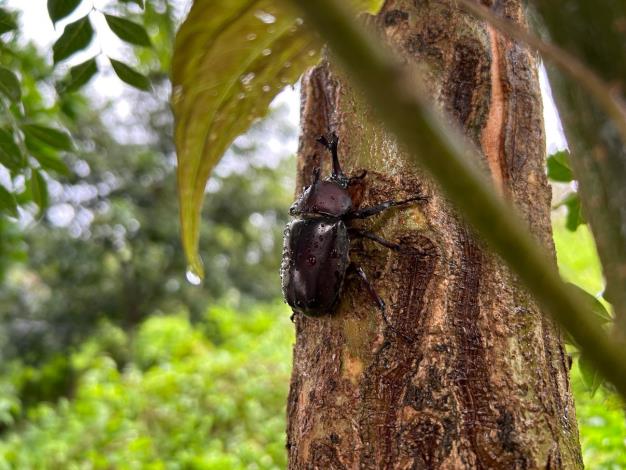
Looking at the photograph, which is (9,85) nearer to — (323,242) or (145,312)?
(323,242)

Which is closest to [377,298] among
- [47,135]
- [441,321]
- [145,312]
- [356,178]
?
[441,321]

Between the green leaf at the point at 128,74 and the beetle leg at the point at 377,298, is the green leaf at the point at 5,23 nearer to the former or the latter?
the green leaf at the point at 128,74

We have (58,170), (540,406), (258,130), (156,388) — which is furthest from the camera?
(258,130)

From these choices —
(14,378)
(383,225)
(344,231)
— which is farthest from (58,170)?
(14,378)

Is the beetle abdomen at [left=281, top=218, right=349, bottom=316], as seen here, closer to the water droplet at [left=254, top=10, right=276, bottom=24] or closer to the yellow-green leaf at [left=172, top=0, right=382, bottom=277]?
the yellow-green leaf at [left=172, top=0, right=382, bottom=277]

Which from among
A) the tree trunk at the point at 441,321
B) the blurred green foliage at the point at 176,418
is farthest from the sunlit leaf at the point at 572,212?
the blurred green foliage at the point at 176,418

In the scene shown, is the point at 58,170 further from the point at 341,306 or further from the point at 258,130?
the point at 258,130
